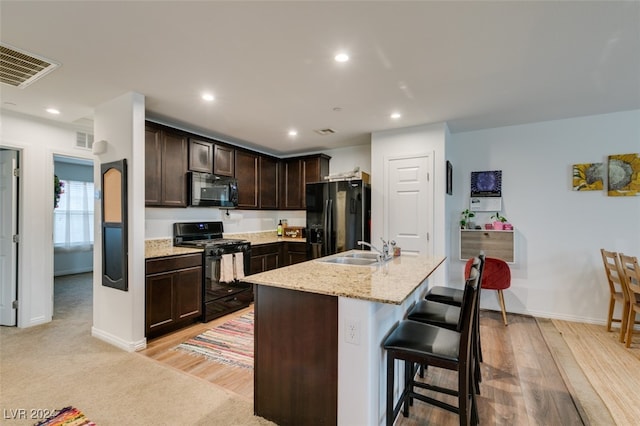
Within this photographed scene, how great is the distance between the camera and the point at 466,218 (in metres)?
4.27

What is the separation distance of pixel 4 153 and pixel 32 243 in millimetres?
1126

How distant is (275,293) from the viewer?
1867mm

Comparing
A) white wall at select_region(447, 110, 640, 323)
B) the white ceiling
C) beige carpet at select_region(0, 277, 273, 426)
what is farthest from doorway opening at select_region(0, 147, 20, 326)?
white wall at select_region(447, 110, 640, 323)

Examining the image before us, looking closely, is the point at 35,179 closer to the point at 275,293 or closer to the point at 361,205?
the point at 275,293

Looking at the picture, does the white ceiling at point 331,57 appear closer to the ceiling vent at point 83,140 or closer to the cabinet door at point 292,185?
the ceiling vent at point 83,140

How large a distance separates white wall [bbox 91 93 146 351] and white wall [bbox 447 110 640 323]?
13.7 feet

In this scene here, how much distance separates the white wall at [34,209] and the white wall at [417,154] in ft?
13.6

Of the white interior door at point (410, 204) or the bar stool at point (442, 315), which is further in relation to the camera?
the white interior door at point (410, 204)

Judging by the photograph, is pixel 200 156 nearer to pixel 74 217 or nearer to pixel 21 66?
pixel 21 66

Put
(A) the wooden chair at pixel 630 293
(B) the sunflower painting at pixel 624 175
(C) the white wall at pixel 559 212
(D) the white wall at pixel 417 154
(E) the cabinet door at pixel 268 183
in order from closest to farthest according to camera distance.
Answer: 1. (A) the wooden chair at pixel 630 293
2. (B) the sunflower painting at pixel 624 175
3. (C) the white wall at pixel 559 212
4. (D) the white wall at pixel 417 154
5. (E) the cabinet door at pixel 268 183

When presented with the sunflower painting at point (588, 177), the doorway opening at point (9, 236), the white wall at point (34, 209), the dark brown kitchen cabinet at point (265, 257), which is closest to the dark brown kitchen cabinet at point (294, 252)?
the dark brown kitchen cabinet at point (265, 257)

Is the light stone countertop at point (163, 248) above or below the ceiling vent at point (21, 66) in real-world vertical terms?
below

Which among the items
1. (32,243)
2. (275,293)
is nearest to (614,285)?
(275,293)

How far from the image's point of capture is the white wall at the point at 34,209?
11.5ft
